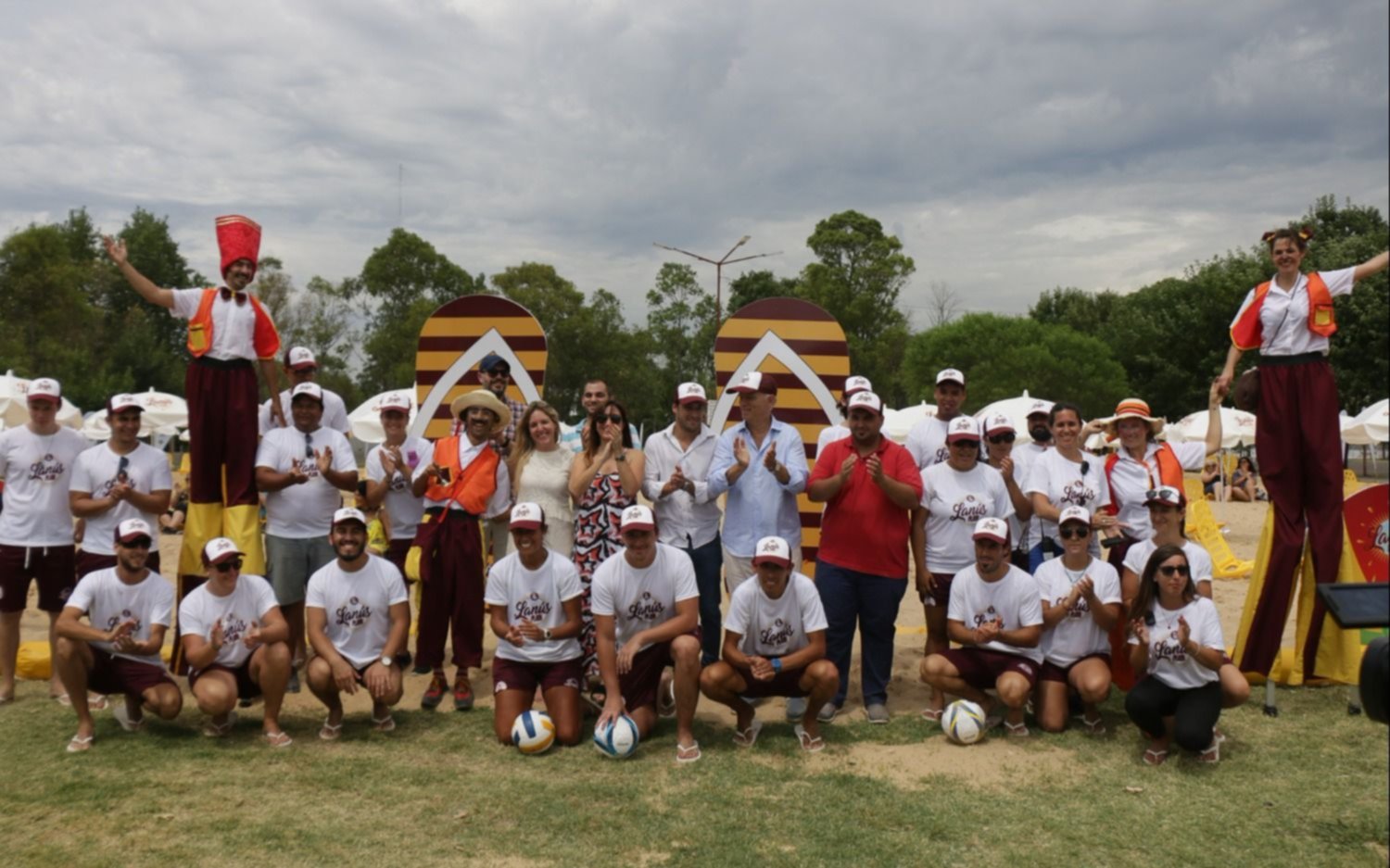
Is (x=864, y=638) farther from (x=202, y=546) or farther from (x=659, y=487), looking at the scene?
(x=202, y=546)

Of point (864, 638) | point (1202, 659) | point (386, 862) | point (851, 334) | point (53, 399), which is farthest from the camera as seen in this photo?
point (851, 334)

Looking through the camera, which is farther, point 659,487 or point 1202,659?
point 659,487

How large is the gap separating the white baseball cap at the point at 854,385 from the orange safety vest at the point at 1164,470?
1636 mm

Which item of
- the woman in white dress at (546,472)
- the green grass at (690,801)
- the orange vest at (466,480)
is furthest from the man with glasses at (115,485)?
the woman in white dress at (546,472)

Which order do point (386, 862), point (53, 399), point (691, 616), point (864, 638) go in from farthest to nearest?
1. point (53, 399)
2. point (864, 638)
3. point (691, 616)
4. point (386, 862)

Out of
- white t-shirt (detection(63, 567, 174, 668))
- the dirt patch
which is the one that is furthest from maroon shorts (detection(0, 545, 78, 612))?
the dirt patch

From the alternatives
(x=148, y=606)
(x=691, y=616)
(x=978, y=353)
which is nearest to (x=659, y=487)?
(x=691, y=616)

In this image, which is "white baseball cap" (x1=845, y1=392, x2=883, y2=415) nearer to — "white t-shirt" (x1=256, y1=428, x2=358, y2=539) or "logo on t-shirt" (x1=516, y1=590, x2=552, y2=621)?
"logo on t-shirt" (x1=516, y1=590, x2=552, y2=621)

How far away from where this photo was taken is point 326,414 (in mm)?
8062

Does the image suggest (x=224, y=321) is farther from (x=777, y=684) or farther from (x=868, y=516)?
(x=868, y=516)

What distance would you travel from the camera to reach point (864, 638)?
6605 mm

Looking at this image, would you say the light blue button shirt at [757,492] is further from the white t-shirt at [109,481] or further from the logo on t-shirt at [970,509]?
the white t-shirt at [109,481]

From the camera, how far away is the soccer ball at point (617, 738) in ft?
A: 18.6

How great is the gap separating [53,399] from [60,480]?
565mm
